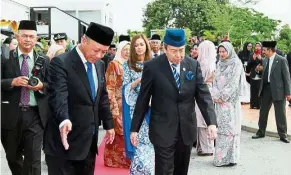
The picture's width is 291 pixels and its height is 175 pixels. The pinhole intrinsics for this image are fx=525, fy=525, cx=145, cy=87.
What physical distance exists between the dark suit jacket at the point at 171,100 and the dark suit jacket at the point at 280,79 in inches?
234

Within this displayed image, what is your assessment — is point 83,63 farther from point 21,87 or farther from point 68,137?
point 21,87

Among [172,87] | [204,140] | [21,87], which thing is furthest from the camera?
[204,140]

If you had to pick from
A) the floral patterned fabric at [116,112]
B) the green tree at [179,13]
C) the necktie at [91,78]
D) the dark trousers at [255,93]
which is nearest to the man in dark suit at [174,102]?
the necktie at [91,78]

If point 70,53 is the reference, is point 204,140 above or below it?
below

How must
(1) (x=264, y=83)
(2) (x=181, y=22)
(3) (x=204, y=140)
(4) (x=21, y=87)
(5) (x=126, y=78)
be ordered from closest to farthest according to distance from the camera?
(4) (x=21, y=87) → (5) (x=126, y=78) → (3) (x=204, y=140) → (1) (x=264, y=83) → (2) (x=181, y=22)

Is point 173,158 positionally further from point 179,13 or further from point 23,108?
point 179,13

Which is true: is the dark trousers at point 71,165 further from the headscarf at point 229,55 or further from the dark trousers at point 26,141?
the headscarf at point 229,55

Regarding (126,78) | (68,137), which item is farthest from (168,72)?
(126,78)

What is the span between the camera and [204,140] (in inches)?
345

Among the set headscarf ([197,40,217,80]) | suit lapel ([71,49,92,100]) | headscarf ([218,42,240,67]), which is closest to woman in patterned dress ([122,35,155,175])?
headscarf ([218,42,240,67])

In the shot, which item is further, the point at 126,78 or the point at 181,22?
the point at 181,22

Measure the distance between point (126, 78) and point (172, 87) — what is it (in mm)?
2251

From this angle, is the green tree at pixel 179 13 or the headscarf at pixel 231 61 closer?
the headscarf at pixel 231 61

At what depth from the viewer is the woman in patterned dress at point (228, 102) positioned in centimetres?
779
